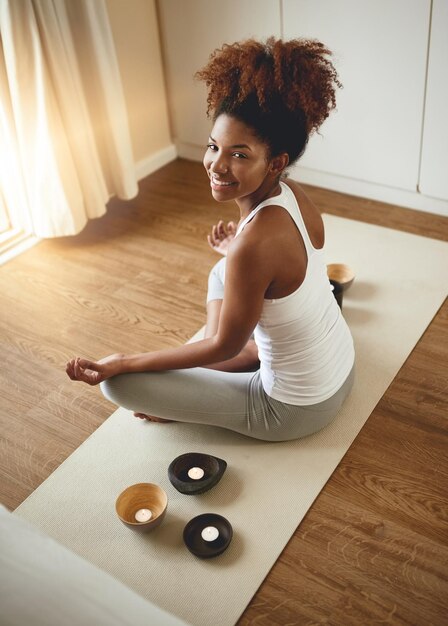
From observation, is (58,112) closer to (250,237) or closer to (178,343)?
(178,343)

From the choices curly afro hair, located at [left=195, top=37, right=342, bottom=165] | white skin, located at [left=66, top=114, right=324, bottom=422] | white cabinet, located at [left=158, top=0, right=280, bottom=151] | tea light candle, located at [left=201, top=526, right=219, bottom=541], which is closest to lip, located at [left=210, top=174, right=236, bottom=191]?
white skin, located at [left=66, top=114, right=324, bottom=422]

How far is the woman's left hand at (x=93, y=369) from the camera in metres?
1.66

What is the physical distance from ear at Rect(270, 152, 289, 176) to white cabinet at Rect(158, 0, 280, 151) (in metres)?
1.52

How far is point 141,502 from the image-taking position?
168 cm

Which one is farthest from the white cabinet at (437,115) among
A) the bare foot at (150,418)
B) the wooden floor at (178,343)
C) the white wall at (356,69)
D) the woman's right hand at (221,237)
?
the bare foot at (150,418)

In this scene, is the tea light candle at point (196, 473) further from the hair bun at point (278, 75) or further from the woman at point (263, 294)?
the hair bun at point (278, 75)

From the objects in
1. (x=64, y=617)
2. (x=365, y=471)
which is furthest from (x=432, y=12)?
(x=64, y=617)

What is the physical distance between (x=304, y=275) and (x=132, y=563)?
792mm

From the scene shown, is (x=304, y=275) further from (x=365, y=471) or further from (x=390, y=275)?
(x=390, y=275)

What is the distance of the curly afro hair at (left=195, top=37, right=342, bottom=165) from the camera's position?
1370 mm

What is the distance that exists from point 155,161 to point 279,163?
1.98 meters

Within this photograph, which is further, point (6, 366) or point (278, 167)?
point (6, 366)

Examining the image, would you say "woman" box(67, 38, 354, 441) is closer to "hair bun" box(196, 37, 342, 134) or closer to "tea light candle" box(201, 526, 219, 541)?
"hair bun" box(196, 37, 342, 134)

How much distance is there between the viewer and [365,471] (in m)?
1.77
